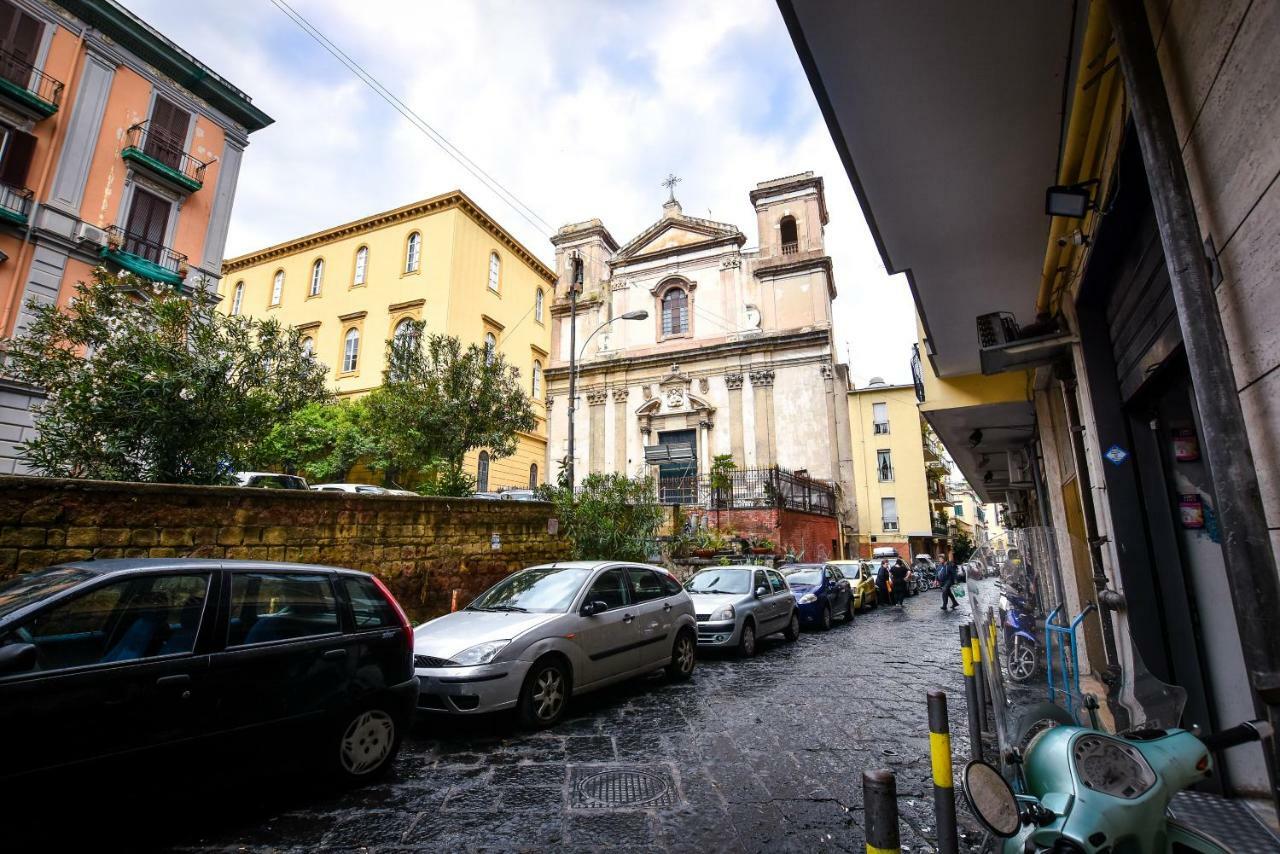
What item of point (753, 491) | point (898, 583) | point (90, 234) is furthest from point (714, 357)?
point (90, 234)

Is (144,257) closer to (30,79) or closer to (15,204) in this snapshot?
(15,204)

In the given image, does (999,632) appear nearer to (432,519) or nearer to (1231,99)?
(1231,99)

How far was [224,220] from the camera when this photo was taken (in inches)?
720

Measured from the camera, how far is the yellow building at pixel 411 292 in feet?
90.9

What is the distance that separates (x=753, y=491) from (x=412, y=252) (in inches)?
776

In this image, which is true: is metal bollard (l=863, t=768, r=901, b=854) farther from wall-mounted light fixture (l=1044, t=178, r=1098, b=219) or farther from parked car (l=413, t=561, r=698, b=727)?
parked car (l=413, t=561, r=698, b=727)

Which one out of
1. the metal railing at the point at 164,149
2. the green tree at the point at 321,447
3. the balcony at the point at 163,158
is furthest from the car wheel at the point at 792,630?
the metal railing at the point at 164,149

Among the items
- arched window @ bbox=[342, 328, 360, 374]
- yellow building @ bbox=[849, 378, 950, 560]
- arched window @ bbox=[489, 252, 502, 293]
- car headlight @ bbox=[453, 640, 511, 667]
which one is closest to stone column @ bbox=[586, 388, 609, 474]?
arched window @ bbox=[489, 252, 502, 293]

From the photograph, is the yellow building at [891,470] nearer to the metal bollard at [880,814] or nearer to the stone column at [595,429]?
the stone column at [595,429]

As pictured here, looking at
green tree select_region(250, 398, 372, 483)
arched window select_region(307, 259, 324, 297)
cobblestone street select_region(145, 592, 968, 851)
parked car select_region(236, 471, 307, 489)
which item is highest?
arched window select_region(307, 259, 324, 297)

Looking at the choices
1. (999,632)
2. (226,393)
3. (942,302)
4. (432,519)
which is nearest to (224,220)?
(226,393)

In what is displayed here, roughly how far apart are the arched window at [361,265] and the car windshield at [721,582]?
85.0ft

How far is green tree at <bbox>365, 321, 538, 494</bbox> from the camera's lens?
18266 mm

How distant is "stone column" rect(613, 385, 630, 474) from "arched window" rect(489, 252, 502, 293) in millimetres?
8230
